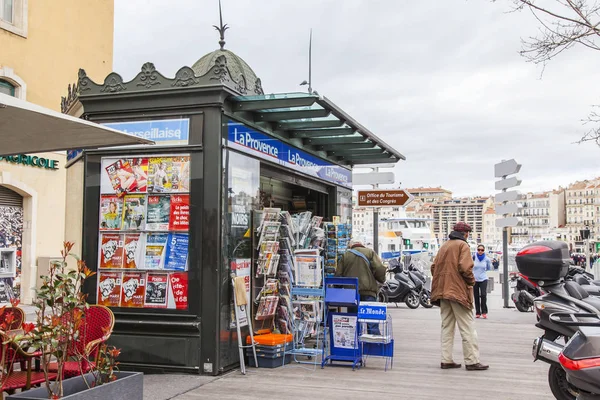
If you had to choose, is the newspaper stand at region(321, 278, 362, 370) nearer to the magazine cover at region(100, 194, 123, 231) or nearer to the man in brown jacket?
the man in brown jacket

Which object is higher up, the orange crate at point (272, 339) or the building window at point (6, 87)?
the building window at point (6, 87)

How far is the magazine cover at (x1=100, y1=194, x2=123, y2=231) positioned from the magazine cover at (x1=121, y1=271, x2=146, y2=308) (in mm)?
632

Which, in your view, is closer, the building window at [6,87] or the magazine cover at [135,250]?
the magazine cover at [135,250]

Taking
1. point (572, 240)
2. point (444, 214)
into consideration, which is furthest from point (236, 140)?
point (444, 214)

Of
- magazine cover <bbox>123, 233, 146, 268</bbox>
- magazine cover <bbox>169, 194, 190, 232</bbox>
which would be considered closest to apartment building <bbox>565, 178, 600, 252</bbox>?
magazine cover <bbox>169, 194, 190, 232</bbox>

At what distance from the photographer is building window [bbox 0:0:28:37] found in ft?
57.5

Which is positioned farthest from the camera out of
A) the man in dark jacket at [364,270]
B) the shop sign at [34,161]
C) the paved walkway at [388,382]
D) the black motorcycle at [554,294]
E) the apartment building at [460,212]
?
the apartment building at [460,212]

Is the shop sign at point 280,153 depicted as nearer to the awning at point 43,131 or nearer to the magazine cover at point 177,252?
the magazine cover at point 177,252

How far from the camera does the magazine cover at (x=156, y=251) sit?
7.16 metres

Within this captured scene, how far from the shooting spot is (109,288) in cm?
732

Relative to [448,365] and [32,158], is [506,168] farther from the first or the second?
[32,158]

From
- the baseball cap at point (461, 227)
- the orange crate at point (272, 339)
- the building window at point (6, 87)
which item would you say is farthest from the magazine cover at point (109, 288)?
the building window at point (6, 87)

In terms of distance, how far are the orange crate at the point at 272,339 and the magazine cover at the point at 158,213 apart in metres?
1.83

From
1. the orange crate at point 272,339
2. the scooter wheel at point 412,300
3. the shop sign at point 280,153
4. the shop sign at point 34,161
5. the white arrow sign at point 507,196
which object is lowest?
the scooter wheel at point 412,300
